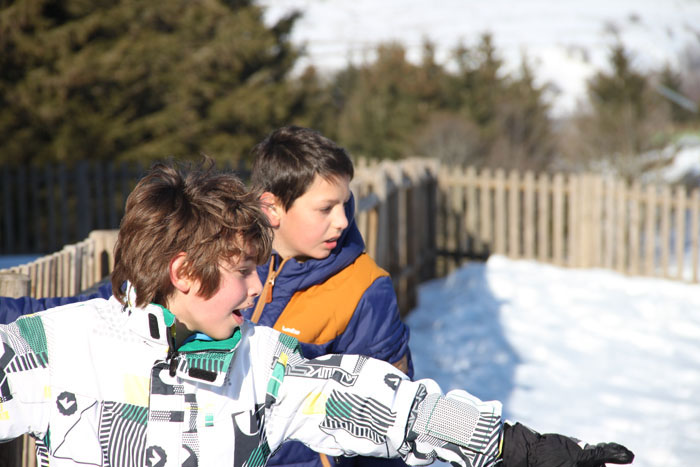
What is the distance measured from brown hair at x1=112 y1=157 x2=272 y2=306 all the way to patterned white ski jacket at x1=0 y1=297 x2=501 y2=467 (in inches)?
2.5

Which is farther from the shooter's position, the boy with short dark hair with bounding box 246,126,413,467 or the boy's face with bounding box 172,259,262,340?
the boy with short dark hair with bounding box 246,126,413,467

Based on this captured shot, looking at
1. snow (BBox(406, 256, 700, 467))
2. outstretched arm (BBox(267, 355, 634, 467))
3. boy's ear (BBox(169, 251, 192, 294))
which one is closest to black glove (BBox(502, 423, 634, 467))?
outstretched arm (BBox(267, 355, 634, 467))

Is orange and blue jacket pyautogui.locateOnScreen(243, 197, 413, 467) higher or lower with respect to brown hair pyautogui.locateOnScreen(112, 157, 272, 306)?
lower

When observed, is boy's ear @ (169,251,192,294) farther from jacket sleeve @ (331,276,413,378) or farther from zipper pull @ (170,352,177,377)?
jacket sleeve @ (331,276,413,378)

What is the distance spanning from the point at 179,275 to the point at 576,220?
8255 mm

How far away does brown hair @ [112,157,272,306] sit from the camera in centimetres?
132

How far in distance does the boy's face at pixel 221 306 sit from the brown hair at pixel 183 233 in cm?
2

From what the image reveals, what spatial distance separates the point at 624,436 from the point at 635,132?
11.9m

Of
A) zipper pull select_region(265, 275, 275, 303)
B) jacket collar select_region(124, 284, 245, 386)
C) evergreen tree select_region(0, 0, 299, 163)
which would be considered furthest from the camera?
evergreen tree select_region(0, 0, 299, 163)

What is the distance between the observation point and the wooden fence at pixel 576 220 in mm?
8656

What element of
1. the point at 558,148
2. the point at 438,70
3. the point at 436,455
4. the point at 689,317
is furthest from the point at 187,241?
the point at 438,70

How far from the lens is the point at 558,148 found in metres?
17.1

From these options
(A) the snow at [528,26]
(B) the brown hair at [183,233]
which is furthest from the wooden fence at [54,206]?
(A) the snow at [528,26]

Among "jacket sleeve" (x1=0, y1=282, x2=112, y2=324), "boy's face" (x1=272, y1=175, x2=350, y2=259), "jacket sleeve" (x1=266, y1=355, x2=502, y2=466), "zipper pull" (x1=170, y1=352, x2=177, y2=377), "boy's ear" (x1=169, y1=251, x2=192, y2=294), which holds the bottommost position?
"jacket sleeve" (x1=266, y1=355, x2=502, y2=466)
